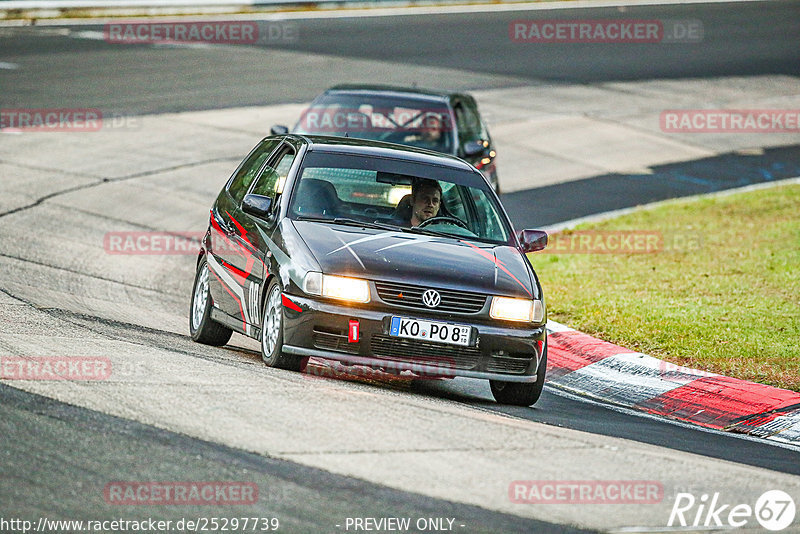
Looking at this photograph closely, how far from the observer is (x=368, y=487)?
224 inches

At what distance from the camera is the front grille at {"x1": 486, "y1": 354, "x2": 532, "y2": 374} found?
807cm

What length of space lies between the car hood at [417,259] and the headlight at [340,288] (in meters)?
0.05

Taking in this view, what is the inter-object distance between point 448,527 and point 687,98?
22307 mm

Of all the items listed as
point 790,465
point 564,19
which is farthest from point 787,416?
point 564,19

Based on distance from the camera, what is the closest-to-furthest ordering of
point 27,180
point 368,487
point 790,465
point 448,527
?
point 448,527 < point 368,487 < point 790,465 < point 27,180

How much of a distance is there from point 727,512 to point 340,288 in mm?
2977

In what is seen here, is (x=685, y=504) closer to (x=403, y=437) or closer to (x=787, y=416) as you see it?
(x=403, y=437)

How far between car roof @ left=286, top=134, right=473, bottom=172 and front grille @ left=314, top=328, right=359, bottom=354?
192 centimetres

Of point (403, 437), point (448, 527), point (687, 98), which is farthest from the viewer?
point (687, 98)

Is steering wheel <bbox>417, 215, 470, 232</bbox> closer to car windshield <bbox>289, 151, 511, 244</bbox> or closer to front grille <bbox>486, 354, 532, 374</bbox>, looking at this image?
car windshield <bbox>289, 151, 511, 244</bbox>

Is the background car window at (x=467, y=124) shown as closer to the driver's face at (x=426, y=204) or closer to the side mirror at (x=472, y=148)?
the side mirror at (x=472, y=148)

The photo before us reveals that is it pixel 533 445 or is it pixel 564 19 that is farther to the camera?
pixel 564 19

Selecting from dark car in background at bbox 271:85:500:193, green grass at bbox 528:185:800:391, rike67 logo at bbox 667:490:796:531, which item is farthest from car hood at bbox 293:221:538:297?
dark car in background at bbox 271:85:500:193

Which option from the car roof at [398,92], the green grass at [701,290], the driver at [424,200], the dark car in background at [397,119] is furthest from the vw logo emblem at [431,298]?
the car roof at [398,92]
